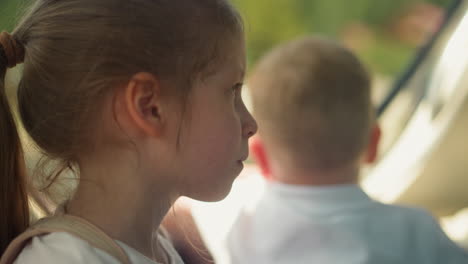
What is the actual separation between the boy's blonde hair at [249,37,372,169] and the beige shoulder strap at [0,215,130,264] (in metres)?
0.75

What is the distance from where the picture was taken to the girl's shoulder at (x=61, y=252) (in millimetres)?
804

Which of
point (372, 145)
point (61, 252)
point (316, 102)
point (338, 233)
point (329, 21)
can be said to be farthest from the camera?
point (329, 21)

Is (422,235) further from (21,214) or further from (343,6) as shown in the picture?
(343,6)

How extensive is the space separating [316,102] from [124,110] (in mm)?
725

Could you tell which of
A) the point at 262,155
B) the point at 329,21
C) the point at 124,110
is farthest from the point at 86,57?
the point at 329,21

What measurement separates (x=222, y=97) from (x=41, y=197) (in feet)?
0.92

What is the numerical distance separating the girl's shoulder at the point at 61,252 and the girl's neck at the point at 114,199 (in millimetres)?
48

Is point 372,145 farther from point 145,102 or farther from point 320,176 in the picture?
point 145,102

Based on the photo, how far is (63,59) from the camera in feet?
2.74

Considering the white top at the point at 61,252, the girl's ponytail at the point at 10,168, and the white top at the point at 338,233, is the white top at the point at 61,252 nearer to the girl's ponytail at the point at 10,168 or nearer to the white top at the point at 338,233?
the girl's ponytail at the point at 10,168

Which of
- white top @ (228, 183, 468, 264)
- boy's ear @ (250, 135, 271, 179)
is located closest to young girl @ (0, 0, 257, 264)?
white top @ (228, 183, 468, 264)

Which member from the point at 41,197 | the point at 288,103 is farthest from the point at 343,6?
the point at 41,197

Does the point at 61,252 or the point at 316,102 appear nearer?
the point at 61,252

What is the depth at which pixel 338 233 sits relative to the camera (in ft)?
4.59
